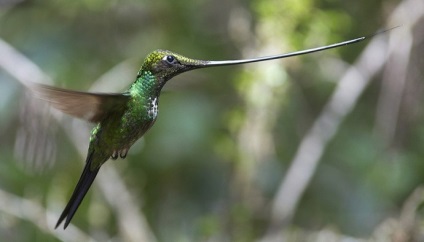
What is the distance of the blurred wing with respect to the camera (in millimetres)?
1241

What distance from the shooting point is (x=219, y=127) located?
13.3 feet

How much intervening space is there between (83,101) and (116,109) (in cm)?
11

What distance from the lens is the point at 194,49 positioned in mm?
4070

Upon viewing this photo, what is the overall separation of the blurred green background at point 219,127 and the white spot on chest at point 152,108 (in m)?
1.78

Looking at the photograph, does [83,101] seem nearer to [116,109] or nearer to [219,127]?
[116,109]

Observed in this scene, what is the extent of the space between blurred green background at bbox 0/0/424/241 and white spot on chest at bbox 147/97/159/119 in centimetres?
178

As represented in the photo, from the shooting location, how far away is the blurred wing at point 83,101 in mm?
1241

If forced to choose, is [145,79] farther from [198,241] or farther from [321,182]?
[321,182]

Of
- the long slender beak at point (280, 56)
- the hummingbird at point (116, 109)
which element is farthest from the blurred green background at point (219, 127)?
the long slender beak at point (280, 56)

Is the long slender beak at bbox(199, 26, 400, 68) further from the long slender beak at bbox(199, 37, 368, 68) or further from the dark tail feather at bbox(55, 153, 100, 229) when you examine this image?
the dark tail feather at bbox(55, 153, 100, 229)

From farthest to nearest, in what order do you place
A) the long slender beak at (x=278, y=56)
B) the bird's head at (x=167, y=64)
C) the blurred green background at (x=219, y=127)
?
the blurred green background at (x=219, y=127), the bird's head at (x=167, y=64), the long slender beak at (x=278, y=56)

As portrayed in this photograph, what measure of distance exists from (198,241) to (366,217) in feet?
3.77

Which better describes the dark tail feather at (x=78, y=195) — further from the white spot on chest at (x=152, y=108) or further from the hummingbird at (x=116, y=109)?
the white spot on chest at (x=152, y=108)

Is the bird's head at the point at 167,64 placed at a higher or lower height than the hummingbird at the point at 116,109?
higher
